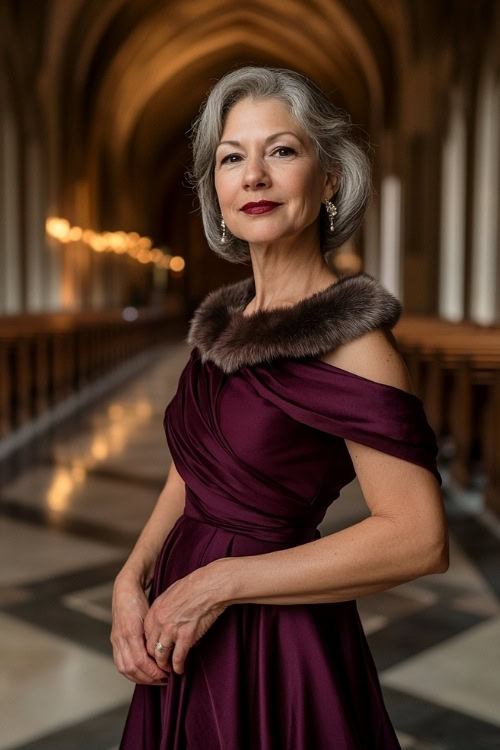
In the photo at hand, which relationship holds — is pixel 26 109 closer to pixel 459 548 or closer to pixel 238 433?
Answer: pixel 459 548

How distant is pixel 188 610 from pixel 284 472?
0.23 metres

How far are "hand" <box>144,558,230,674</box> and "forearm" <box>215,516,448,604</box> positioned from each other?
0.04 feet

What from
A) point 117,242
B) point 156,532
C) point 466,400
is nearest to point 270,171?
point 156,532

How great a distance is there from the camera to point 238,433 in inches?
48.4

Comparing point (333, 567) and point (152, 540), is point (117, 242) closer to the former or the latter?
point (152, 540)

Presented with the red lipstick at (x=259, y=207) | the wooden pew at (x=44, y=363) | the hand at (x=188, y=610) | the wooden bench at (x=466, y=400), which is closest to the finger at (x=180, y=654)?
the hand at (x=188, y=610)

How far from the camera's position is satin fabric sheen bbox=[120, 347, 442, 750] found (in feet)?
3.88

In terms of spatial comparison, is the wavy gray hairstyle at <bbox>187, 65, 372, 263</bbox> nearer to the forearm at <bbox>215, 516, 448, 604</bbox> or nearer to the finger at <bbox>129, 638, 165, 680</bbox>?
the forearm at <bbox>215, 516, 448, 604</bbox>

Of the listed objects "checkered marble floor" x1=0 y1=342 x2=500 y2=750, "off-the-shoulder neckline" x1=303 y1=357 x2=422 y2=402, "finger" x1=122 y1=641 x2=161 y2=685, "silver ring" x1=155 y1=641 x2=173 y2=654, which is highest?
"off-the-shoulder neckline" x1=303 y1=357 x2=422 y2=402

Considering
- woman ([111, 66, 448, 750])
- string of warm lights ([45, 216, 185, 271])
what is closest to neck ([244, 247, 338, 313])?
woman ([111, 66, 448, 750])

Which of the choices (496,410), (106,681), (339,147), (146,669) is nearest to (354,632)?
(146,669)

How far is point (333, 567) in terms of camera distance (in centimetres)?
114

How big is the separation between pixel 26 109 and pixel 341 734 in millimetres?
17864

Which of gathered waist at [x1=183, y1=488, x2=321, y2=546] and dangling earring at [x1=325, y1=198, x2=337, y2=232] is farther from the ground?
dangling earring at [x1=325, y1=198, x2=337, y2=232]
